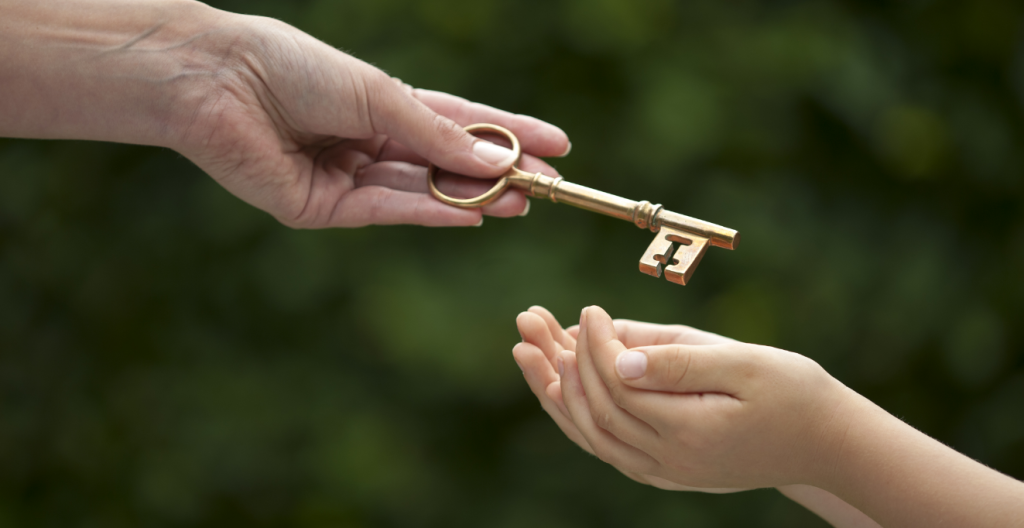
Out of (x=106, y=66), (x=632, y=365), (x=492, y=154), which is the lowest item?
(x=106, y=66)

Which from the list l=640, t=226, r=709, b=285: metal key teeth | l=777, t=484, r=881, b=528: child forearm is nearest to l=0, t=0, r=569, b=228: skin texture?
l=640, t=226, r=709, b=285: metal key teeth

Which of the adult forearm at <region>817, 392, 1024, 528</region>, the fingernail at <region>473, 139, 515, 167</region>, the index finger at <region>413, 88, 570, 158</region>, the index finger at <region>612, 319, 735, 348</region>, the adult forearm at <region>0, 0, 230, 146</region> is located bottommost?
the adult forearm at <region>0, 0, 230, 146</region>

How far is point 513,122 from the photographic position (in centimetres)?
158

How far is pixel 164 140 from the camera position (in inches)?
58.2

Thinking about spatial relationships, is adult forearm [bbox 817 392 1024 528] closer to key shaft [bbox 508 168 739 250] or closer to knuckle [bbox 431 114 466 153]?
key shaft [bbox 508 168 739 250]

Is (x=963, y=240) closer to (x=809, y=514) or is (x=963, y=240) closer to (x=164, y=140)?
(x=809, y=514)

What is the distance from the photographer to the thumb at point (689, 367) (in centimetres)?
94

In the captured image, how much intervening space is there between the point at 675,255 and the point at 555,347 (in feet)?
0.85

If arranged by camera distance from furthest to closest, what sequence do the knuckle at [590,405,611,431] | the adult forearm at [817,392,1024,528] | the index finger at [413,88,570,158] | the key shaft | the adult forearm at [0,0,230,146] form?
the index finger at [413,88,570,158]
the adult forearm at [0,0,230,146]
the key shaft
the knuckle at [590,405,611,431]
the adult forearm at [817,392,1024,528]

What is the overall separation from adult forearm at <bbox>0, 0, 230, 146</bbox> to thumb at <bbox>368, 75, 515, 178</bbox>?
0.32m

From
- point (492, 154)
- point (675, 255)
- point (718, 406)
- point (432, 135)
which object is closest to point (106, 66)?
point (432, 135)

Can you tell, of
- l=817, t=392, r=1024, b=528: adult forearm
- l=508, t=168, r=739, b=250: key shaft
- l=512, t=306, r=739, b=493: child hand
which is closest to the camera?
l=817, t=392, r=1024, b=528: adult forearm

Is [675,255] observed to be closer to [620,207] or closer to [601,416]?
[620,207]

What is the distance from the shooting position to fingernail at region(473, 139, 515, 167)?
1.48 m
